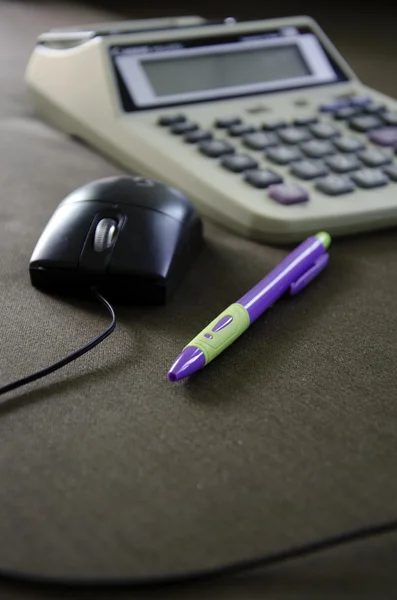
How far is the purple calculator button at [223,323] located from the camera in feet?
1.26

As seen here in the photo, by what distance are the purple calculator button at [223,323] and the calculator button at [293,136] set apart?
0.81ft

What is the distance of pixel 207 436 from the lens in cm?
33

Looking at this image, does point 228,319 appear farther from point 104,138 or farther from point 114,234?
point 104,138

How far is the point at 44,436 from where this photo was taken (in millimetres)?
323

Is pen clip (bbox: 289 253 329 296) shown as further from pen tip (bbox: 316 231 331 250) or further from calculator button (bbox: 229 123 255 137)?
calculator button (bbox: 229 123 255 137)

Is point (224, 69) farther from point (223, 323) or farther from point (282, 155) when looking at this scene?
point (223, 323)

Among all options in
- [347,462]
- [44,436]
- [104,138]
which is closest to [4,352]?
[44,436]

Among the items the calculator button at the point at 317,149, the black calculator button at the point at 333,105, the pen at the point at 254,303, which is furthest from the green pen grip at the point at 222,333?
the black calculator button at the point at 333,105

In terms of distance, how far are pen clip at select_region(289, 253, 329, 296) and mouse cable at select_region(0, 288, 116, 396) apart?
109 mm

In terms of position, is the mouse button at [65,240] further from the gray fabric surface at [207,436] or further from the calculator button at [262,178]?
the calculator button at [262,178]

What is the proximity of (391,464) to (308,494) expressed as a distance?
0.04 metres

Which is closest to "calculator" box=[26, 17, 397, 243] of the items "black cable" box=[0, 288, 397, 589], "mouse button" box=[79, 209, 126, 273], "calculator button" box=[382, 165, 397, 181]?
"calculator button" box=[382, 165, 397, 181]

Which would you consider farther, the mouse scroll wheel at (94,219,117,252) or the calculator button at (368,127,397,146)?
the calculator button at (368,127,397,146)

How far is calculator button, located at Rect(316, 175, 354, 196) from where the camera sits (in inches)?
20.9
